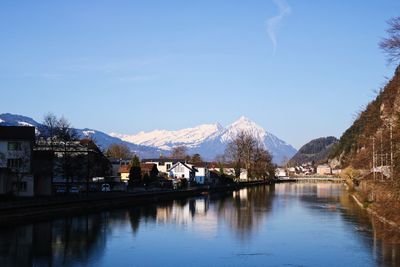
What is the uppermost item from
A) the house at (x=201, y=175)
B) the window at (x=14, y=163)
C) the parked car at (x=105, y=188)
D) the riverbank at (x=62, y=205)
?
the window at (x=14, y=163)

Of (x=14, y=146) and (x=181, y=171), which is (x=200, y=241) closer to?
(x=14, y=146)

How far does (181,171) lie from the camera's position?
121 metres

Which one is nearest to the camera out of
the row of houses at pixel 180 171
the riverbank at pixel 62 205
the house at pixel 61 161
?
the riverbank at pixel 62 205

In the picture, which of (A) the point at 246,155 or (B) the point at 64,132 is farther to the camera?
(A) the point at 246,155

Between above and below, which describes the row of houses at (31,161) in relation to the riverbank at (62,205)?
above

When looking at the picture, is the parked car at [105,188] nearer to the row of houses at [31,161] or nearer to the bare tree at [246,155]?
the row of houses at [31,161]

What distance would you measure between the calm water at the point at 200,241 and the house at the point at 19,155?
8.78m

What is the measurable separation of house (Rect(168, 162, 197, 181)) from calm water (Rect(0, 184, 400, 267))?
6816 centimetres

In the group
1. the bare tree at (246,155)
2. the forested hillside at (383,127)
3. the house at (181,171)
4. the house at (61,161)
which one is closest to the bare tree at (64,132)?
the house at (61,161)

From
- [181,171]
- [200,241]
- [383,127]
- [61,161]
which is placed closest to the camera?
[200,241]


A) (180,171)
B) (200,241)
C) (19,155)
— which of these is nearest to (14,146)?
(19,155)

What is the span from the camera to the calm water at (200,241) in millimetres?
27516

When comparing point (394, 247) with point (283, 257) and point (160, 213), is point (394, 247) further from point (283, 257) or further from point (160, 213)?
point (160, 213)

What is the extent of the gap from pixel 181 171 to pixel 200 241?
86137mm
